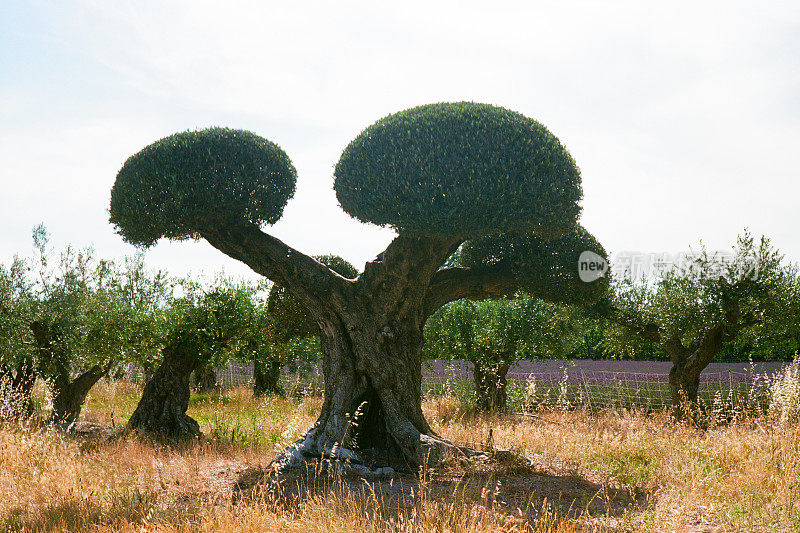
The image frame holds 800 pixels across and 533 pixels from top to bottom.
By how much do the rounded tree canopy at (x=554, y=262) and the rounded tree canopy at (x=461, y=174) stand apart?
130 cm

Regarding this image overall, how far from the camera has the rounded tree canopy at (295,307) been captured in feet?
36.0

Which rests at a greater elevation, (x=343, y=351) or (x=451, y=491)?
(x=343, y=351)

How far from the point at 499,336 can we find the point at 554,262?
5.62 meters

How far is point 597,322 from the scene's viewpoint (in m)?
15.4

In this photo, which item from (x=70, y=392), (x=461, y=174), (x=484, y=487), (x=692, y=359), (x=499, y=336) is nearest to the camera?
(x=484, y=487)

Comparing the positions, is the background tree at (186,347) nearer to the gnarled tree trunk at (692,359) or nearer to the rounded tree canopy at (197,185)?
the rounded tree canopy at (197,185)

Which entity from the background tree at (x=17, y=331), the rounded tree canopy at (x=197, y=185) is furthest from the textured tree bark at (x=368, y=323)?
the background tree at (x=17, y=331)

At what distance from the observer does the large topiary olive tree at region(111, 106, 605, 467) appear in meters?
7.57

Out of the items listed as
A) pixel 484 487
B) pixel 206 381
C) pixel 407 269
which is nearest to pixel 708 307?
pixel 407 269

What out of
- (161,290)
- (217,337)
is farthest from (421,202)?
(161,290)

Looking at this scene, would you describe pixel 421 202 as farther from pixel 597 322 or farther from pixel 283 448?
pixel 597 322

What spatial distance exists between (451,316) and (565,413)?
13.4 feet

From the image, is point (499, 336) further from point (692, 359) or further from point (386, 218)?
point (386, 218)

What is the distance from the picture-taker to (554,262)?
936 cm
